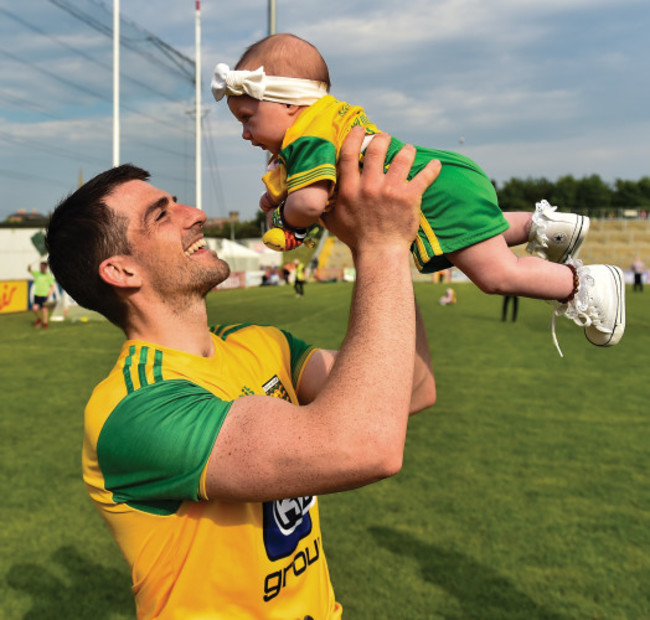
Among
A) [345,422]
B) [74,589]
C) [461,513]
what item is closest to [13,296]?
[74,589]

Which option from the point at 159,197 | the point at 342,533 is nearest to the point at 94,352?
the point at 342,533

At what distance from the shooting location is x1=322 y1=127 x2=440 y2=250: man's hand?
1.82 m

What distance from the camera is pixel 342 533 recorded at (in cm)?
555

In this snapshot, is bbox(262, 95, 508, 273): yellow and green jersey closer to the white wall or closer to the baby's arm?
the baby's arm

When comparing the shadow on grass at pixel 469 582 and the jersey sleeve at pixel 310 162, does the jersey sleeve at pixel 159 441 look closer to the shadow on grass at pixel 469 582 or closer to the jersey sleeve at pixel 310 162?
the jersey sleeve at pixel 310 162

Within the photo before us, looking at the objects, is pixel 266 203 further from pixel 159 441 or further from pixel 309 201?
pixel 159 441

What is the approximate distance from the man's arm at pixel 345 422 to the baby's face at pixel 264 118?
94 cm

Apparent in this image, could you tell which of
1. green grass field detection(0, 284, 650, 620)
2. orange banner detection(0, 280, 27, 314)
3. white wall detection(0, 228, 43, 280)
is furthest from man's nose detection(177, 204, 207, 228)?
white wall detection(0, 228, 43, 280)

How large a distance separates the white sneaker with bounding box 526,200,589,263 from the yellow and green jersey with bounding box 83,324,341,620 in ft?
3.73

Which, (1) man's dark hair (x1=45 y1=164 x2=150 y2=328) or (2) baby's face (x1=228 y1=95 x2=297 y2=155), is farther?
(2) baby's face (x1=228 y1=95 x2=297 y2=155)

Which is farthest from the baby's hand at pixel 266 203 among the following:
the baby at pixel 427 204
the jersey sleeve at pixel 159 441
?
the jersey sleeve at pixel 159 441

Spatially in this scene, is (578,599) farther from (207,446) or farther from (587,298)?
(207,446)

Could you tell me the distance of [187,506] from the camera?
1.86 metres

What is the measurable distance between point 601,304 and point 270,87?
57.0 inches
